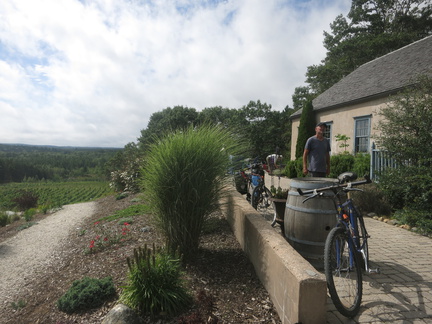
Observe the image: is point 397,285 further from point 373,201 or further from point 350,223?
point 373,201

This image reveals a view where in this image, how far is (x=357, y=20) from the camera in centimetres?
2695

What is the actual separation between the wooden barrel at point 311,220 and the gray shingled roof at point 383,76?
8.28 m

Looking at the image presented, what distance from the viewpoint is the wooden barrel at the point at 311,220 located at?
3078 millimetres

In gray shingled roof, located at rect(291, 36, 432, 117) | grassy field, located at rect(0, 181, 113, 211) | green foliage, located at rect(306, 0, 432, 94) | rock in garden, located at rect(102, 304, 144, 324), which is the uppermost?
green foliage, located at rect(306, 0, 432, 94)

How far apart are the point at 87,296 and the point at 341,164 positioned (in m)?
10.1

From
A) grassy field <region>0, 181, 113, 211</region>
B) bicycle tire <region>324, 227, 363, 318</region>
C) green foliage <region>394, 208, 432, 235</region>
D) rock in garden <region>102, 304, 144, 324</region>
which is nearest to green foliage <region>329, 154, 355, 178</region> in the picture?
green foliage <region>394, 208, 432, 235</region>

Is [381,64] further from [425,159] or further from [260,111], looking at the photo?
[260,111]

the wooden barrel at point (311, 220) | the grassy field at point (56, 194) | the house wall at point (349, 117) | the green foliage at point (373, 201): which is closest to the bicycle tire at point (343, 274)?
the wooden barrel at point (311, 220)

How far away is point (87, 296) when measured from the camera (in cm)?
298

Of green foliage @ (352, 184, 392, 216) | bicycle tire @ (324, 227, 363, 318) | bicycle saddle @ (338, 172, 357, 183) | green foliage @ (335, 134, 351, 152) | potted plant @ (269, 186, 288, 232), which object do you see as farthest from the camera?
green foliage @ (335, 134, 351, 152)

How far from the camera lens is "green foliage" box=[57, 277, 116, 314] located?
2.98m

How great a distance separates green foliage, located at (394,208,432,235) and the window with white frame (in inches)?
264

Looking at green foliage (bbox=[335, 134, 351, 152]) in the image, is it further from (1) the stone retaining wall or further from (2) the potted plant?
(1) the stone retaining wall

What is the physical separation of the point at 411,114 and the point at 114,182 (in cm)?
1648
